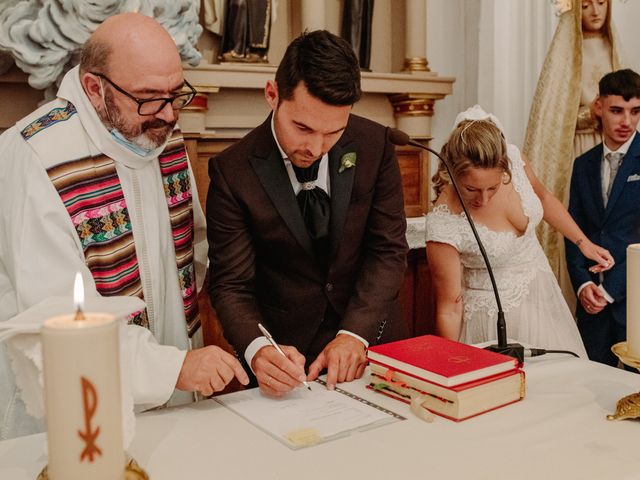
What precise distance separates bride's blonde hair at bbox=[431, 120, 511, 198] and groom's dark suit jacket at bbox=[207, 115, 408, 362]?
1.67ft

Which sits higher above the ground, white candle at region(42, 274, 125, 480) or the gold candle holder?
white candle at region(42, 274, 125, 480)

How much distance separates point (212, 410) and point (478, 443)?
60 cm

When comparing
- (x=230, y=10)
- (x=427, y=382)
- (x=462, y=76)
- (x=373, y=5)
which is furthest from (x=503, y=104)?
(x=427, y=382)

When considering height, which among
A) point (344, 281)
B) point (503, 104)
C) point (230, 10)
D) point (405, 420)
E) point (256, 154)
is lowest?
point (405, 420)

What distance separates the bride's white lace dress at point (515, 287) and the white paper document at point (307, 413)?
1.36m

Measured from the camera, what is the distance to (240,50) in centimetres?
429

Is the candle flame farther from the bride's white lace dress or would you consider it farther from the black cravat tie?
the bride's white lace dress

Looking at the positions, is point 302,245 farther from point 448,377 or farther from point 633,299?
point 633,299

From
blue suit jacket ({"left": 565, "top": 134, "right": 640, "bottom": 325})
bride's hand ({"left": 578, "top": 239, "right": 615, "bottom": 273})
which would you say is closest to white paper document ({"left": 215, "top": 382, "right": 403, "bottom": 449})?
bride's hand ({"left": 578, "top": 239, "right": 615, "bottom": 273})

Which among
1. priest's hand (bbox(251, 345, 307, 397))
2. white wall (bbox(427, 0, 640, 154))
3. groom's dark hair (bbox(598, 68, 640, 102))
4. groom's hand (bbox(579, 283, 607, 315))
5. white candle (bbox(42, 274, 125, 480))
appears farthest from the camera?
white wall (bbox(427, 0, 640, 154))

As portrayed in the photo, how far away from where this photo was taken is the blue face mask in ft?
6.54

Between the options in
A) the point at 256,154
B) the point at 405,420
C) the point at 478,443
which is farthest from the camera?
the point at 256,154

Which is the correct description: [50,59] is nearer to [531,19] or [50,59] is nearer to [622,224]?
[622,224]

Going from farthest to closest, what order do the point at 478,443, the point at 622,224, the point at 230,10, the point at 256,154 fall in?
1. the point at 230,10
2. the point at 622,224
3. the point at 256,154
4. the point at 478,443
